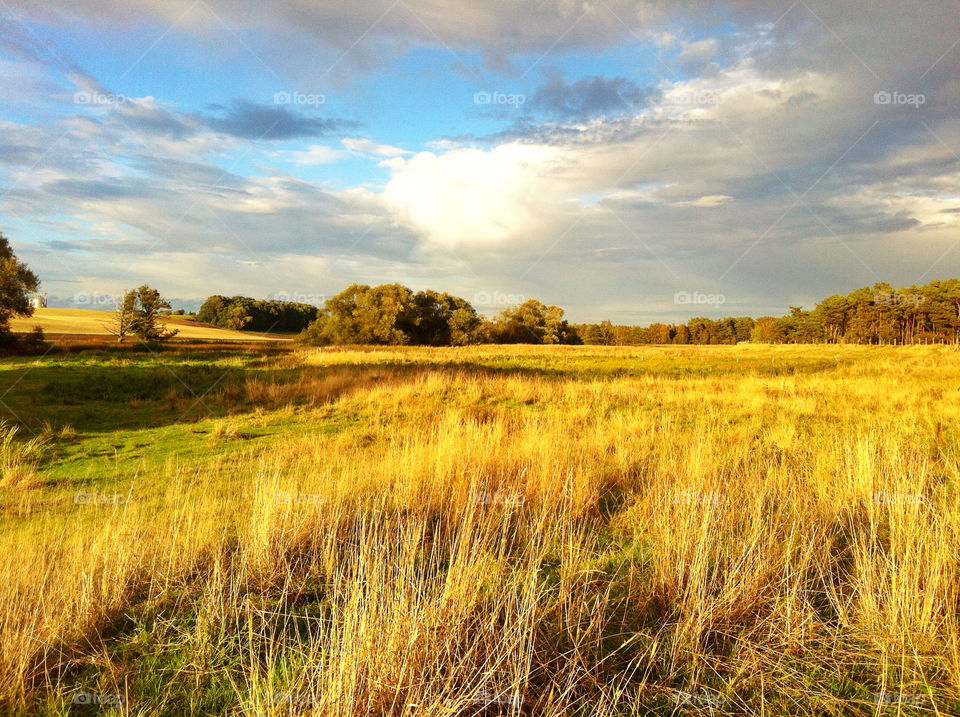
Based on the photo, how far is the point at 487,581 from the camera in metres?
3.56

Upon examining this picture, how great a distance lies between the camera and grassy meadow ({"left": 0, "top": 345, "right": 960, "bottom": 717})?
2615 mm

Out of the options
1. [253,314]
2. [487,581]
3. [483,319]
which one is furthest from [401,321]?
[487,581]

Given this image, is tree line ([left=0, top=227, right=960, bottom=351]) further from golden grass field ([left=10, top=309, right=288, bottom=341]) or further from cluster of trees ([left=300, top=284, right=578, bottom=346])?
golden grass field ([left=10, top=309, right=288, bottom=341])

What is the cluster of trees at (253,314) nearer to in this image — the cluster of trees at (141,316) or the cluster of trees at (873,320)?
the cluster of trees at (141,316)

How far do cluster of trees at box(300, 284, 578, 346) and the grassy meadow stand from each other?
59.1m

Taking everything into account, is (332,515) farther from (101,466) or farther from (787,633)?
(101,466)

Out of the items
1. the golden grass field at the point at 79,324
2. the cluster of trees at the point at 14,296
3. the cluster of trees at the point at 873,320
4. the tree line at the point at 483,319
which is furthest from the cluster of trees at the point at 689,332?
the cluster of trees at the point at 14,296

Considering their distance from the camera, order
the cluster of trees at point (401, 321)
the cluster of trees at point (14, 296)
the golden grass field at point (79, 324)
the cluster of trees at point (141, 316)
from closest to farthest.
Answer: the cluster of trees at point (14, 296) < the cluster of trees at point (141, 316) < the golden grass field at point (79, 324) < the cluster of trees at point (401, 321)

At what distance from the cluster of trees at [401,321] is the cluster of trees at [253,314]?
80.1 ft

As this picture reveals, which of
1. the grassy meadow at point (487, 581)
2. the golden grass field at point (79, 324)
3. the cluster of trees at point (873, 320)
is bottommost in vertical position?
the grassy meadow at point (487, 581)

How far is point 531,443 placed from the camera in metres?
7.65

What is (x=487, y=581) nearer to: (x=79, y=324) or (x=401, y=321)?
(x=401, y=321)

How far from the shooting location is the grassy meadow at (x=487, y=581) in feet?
8.58

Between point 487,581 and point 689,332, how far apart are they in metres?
186
